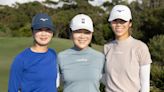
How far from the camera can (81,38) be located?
3.28 m

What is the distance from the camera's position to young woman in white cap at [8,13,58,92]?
3.19 meters

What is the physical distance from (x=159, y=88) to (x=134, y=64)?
330cm

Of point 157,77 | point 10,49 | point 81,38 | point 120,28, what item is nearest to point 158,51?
point 157,77

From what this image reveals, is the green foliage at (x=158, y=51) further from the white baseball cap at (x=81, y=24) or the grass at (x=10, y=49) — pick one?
the white baseball cap at (x=81, y=24)

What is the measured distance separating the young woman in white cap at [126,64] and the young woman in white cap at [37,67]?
0.47 metres

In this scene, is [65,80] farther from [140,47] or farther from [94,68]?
[140,47]

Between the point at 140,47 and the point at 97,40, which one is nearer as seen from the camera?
the point at 140,47

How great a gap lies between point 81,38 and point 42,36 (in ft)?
1.06

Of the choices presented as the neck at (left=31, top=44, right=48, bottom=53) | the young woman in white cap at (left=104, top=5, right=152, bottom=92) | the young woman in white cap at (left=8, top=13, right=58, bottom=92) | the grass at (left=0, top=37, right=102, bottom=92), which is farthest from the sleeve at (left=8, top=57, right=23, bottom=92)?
the grass at (left=0, top=37, right=102, bottom=92)

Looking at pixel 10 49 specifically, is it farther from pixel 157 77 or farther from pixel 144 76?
pixel 144 76

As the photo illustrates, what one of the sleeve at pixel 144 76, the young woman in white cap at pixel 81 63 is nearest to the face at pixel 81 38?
the young woman in white cap at pixel 81 63

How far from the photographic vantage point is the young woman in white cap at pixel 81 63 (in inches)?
126

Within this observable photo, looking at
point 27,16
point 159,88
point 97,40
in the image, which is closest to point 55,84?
point 159,88

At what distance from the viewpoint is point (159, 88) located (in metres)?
6.41
